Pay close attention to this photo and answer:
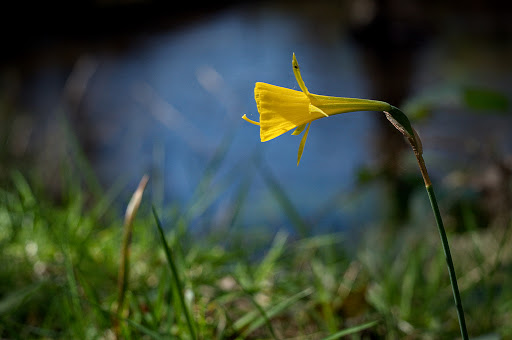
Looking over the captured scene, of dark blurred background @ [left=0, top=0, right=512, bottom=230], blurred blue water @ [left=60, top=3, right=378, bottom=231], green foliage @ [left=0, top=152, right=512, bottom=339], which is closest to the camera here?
green foliage @ [left=0, top=152, right=512, bottom=339]

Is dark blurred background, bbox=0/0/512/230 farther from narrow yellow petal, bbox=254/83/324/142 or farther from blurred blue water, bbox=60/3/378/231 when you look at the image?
narrow yellow petal, bbox=254/83/324/142

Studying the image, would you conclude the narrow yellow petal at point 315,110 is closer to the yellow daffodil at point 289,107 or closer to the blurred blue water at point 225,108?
the yellow daffodil at point 289,107

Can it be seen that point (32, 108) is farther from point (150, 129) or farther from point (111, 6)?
point (111, 6)

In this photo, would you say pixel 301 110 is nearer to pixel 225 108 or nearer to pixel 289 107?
pixel 289 107

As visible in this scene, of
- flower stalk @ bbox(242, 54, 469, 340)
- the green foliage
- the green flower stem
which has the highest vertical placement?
flower stalk @ bbox(242, 54, 469, 340)

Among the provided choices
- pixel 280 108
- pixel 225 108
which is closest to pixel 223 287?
pixel 280 108

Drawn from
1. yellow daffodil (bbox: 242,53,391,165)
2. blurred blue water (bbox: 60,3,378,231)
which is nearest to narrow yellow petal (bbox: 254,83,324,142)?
yellow daffodil (bbox: 242,53,391,165)

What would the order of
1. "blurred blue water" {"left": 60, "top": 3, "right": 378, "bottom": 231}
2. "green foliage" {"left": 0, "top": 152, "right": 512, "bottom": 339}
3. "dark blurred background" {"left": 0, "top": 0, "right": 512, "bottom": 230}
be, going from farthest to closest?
1. "blurred blue water" {"left": 60, "top": 3, "right": 378, "bottom": 231}
2. "dark blurred background" {"left": 0, "top": 0, "right": 512, "bottom": 230}
3. "green foliage" {"left": 0, "top": 152, "right": 512, "bottom": 339}

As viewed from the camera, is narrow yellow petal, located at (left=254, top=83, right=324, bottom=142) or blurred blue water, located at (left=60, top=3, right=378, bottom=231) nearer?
narrow yellow petal, located at (left=254, top=83, right=324, bottom=142)
